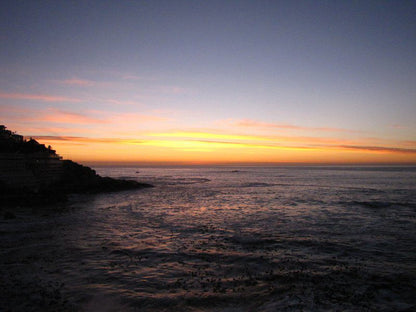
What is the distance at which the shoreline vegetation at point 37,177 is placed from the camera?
92.1ft

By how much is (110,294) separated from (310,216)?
59.5ft

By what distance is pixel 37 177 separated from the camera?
116ft

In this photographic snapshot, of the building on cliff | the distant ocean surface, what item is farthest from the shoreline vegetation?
the distant ocean surface

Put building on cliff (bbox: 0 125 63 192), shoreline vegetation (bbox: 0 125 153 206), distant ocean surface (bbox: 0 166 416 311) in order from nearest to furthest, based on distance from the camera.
Result: distant ocean surface (bbox: 0 166 416 311)
shoreline vegetation (bbox: 0 125 153 206)
building on cliff (bbox: 0 125 63 192)

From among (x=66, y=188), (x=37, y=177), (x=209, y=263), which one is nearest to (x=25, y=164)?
(x=37, y=177)

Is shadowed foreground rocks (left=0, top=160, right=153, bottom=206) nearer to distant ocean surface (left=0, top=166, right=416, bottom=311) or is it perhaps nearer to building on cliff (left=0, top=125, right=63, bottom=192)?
building on cliff (left=0, top=125, right=63, bottom=192)

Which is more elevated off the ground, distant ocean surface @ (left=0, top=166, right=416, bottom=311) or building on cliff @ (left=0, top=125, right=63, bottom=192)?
building on cliff @ (left=0, top=125, right=63, bottom=192)

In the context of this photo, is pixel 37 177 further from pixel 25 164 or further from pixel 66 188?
pixel 66 188

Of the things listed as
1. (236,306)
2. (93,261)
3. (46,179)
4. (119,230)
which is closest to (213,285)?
(236,306)

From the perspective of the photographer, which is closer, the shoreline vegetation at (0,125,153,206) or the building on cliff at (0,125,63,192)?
the shoreline vegetation at (0,125,153,206)

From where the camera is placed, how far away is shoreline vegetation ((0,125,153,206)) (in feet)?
92.1

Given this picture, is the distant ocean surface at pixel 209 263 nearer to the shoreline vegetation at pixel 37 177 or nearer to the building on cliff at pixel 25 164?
the shoreline vegetation at pixel 37 177

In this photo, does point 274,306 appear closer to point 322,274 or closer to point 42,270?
point 322,274

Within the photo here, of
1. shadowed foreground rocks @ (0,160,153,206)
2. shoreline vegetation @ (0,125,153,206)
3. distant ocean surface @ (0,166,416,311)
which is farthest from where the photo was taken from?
shoreline vegetation @ (0,125,153,206)
